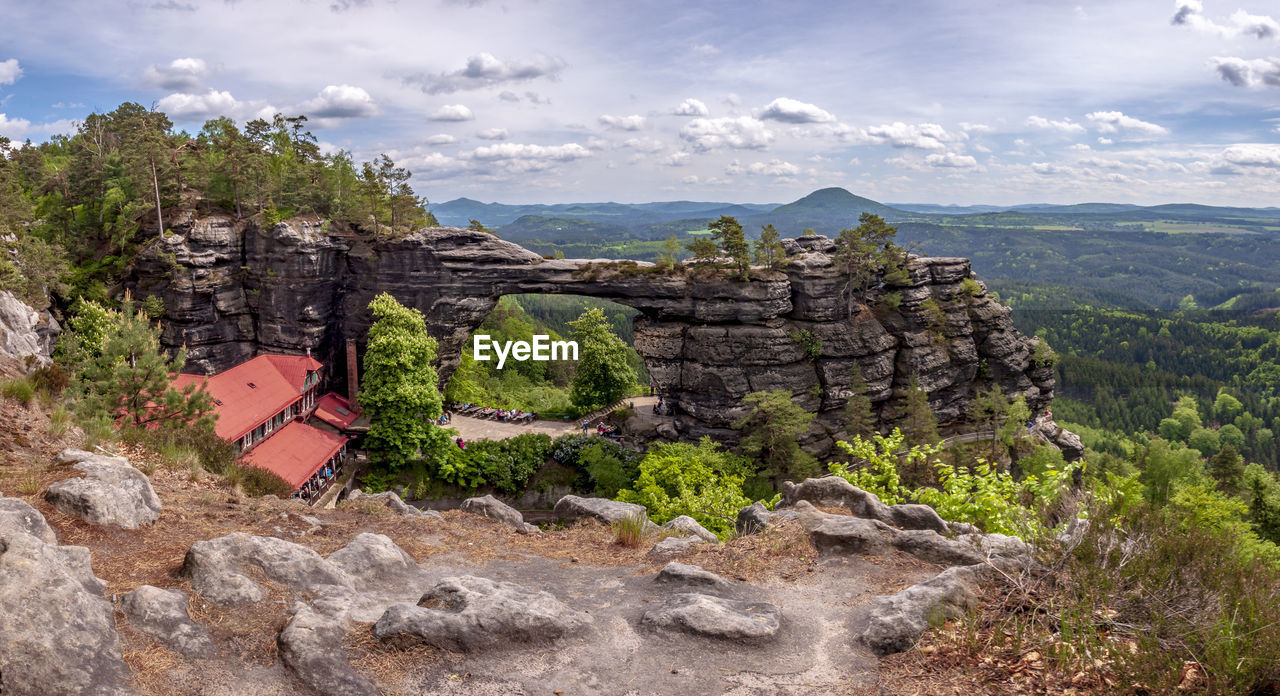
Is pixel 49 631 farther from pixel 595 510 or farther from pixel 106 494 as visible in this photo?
pixel 595 510

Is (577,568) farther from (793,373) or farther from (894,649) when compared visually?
(793,373)

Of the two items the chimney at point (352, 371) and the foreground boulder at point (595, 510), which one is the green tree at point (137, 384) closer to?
the foreground boulder at point (595, 510)

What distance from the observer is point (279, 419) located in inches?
1384

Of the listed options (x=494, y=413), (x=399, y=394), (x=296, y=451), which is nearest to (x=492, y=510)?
(x=296, y=451)

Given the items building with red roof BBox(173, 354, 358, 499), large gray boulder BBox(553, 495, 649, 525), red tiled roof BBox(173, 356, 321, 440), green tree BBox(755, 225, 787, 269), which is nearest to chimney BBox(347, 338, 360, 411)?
building with red roof BBox(173, 354, 358, 499)

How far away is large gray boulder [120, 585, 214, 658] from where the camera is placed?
697 centimetres

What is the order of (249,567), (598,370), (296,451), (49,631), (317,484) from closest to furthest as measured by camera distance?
(49,631)
(249,567)
(296,451)
(317,484)
(598,370)

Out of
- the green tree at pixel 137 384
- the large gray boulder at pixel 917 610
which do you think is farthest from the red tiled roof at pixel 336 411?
the large gray boulder at pixel 917 610

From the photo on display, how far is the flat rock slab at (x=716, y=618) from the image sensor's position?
8.16 m

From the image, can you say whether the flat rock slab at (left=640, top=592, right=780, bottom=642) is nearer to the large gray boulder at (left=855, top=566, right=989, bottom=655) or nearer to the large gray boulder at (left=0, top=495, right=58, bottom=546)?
the large gray boulder at (left=855, top=566, right=989, bottom=655)

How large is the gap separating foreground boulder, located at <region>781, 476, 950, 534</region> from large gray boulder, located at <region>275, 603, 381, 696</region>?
1044 centimetres

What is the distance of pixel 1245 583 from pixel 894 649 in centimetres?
351

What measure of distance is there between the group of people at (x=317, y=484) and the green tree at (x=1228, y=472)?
5571 centimetres

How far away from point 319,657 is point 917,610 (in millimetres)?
6932
